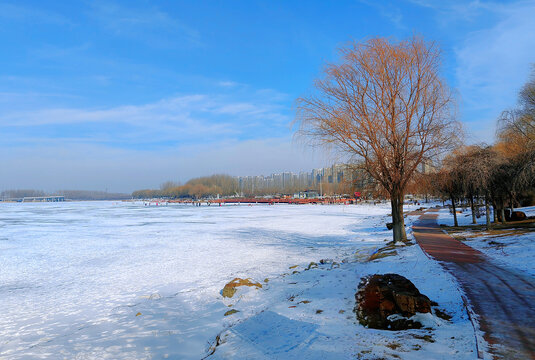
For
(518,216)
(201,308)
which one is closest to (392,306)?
(201,308)

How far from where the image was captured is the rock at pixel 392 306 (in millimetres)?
6059

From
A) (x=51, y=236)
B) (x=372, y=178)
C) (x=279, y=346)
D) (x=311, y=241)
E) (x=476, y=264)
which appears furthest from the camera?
(x=51, y=236)

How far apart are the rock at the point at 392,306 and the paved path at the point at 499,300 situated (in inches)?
39.3

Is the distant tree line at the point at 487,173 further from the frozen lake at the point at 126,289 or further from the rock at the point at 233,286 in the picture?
the rock at the point at 233,286

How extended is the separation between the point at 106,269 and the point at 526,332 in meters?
14.1

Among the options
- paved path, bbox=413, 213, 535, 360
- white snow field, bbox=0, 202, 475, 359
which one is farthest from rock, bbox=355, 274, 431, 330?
paved path, bbox=413, 213, 535, 360

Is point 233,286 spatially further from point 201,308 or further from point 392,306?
point 392,306

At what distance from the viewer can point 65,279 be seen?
12961 millimetres

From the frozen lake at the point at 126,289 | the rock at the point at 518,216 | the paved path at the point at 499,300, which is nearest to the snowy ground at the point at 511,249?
the paved path at the point at 499,300

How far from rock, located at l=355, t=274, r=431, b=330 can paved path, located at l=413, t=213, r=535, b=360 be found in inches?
39.3

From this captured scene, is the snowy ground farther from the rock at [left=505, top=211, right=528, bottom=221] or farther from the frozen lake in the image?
the rock at [left=505, top=211, right=528, bottom=221]

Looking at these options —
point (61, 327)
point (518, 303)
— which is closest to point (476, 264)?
point (518, 303)

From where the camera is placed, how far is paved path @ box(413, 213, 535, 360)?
16.1ft

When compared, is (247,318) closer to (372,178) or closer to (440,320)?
(440,320)
